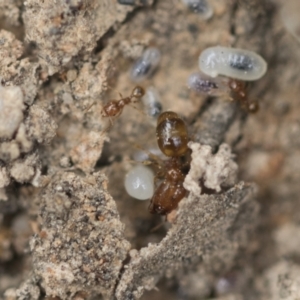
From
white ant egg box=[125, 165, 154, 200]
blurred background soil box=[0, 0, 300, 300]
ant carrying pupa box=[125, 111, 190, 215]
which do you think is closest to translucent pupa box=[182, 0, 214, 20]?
blurred background soil box=[0, 0, 300, 300]

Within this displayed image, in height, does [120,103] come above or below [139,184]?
above

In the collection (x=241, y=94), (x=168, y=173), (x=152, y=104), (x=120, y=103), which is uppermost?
(x=241, y=94)

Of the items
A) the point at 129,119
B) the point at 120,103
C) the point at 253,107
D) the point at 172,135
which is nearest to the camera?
the point at 172,135

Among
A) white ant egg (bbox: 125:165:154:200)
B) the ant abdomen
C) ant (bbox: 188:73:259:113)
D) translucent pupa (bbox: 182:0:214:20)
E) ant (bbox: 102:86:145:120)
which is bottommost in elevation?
white ant egg (bbox: 125:165:154:200)

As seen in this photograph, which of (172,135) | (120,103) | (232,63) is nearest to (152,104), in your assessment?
(120,103)

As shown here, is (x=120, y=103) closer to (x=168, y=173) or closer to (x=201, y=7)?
(x=168, y=173)

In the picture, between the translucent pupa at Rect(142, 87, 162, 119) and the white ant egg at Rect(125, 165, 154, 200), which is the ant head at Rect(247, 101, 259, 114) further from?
the white ant egg at Rect(125, 165, 154, 200)
